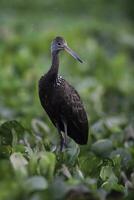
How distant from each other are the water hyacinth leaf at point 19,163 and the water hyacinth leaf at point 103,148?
1.52 meters

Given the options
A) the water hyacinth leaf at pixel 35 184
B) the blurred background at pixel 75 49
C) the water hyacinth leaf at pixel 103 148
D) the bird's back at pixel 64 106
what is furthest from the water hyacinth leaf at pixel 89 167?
the blurred background at pixel 75 49

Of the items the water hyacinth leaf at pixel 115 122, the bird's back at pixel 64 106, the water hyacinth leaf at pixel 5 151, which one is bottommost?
the water hyacinth leaf at pixel 5 151

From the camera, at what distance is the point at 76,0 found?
21.4 meters

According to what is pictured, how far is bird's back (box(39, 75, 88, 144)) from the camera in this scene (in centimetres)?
770

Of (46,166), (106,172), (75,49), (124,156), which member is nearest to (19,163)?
(46,166)

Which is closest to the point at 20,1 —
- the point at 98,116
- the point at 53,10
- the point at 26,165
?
the point at 53,10

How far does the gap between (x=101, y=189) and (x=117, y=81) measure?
6.85m

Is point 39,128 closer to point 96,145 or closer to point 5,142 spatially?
point 96,145

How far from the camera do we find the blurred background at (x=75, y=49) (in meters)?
11.2

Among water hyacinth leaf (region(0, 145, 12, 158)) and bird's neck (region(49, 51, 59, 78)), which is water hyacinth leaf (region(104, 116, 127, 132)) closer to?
bird's neck (region(49, 51, 59, 78))

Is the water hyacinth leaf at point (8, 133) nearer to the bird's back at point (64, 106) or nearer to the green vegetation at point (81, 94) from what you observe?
the green vegetation at point (81, 94)

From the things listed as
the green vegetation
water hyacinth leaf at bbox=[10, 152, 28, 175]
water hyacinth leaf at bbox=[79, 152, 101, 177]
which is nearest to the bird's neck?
the green vegetation

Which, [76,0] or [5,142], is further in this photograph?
[76,0]

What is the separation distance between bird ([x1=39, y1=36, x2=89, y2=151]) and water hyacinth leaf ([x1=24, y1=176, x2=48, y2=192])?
194cm
